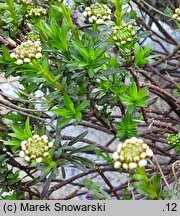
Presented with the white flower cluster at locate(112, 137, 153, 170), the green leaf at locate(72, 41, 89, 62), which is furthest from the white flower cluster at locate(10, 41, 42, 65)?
the white flower cluster at locate(112, 137, 153, 170)

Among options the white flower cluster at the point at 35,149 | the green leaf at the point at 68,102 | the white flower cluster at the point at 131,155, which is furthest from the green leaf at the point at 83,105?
the white flower cluster at the point at 131,155

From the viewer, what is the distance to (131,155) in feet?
2.62

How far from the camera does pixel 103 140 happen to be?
234 cm

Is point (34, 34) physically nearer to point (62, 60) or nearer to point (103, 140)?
point (62, 60)

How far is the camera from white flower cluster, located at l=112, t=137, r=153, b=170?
0.79m

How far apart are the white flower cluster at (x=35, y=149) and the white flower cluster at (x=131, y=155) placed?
187mm

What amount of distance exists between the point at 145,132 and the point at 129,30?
430mm

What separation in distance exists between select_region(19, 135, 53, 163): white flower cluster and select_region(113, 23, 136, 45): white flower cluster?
0.92 ft

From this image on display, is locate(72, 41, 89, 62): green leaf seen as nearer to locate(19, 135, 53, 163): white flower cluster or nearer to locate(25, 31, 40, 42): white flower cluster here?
locate(25, 31, 40, 42): white flower cluster

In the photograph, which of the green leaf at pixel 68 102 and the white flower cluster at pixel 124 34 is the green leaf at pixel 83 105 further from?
the white flower cluster at pixel 124 34

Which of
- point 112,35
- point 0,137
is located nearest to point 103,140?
point 0,137

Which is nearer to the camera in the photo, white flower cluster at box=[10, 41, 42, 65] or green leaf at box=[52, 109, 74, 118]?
white flower cluster at box=[10, 41, 42, 65]

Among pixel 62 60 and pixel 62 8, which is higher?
pixel 62 8

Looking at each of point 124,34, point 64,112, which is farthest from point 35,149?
point 124,34
